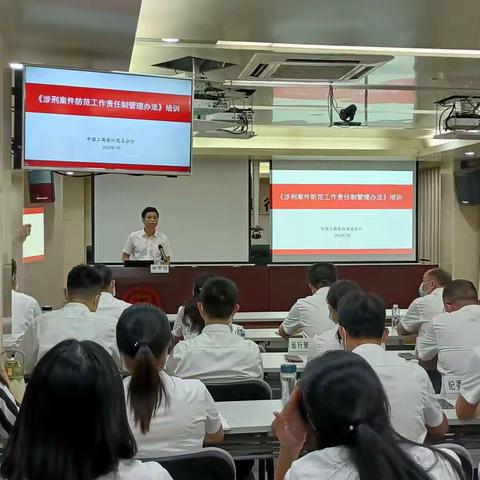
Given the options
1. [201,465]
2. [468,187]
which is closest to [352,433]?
[201,465]

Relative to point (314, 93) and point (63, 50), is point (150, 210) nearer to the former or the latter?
point (314, 93)

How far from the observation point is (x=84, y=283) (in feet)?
12.8

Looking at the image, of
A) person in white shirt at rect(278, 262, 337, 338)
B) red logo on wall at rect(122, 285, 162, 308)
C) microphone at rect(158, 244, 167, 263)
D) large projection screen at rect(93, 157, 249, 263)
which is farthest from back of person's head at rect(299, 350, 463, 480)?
large projection screen at rect(93, 157, 249, 263)

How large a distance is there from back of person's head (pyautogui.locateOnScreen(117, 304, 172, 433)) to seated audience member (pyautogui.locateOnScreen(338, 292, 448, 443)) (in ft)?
2.58

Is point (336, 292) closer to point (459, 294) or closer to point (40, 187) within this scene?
point (459, 294)

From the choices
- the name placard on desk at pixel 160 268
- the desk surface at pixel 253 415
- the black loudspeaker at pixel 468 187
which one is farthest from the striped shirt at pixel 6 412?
the black loudspeaker at pixel 468 187

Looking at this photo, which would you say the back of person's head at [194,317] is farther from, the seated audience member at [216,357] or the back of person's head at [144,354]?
the back of person's head at [144,354]

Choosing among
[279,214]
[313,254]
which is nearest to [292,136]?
[279,214]

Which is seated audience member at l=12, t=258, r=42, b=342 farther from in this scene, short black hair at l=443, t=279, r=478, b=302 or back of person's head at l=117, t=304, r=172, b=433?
short black hair at l=443, t=279, r=478, b=302

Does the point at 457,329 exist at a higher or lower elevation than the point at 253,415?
higher

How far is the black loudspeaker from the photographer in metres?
9.49

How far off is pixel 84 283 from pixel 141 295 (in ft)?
11.8

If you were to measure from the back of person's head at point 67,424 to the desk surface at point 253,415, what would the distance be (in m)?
1.31

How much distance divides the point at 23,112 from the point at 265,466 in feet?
7.18
